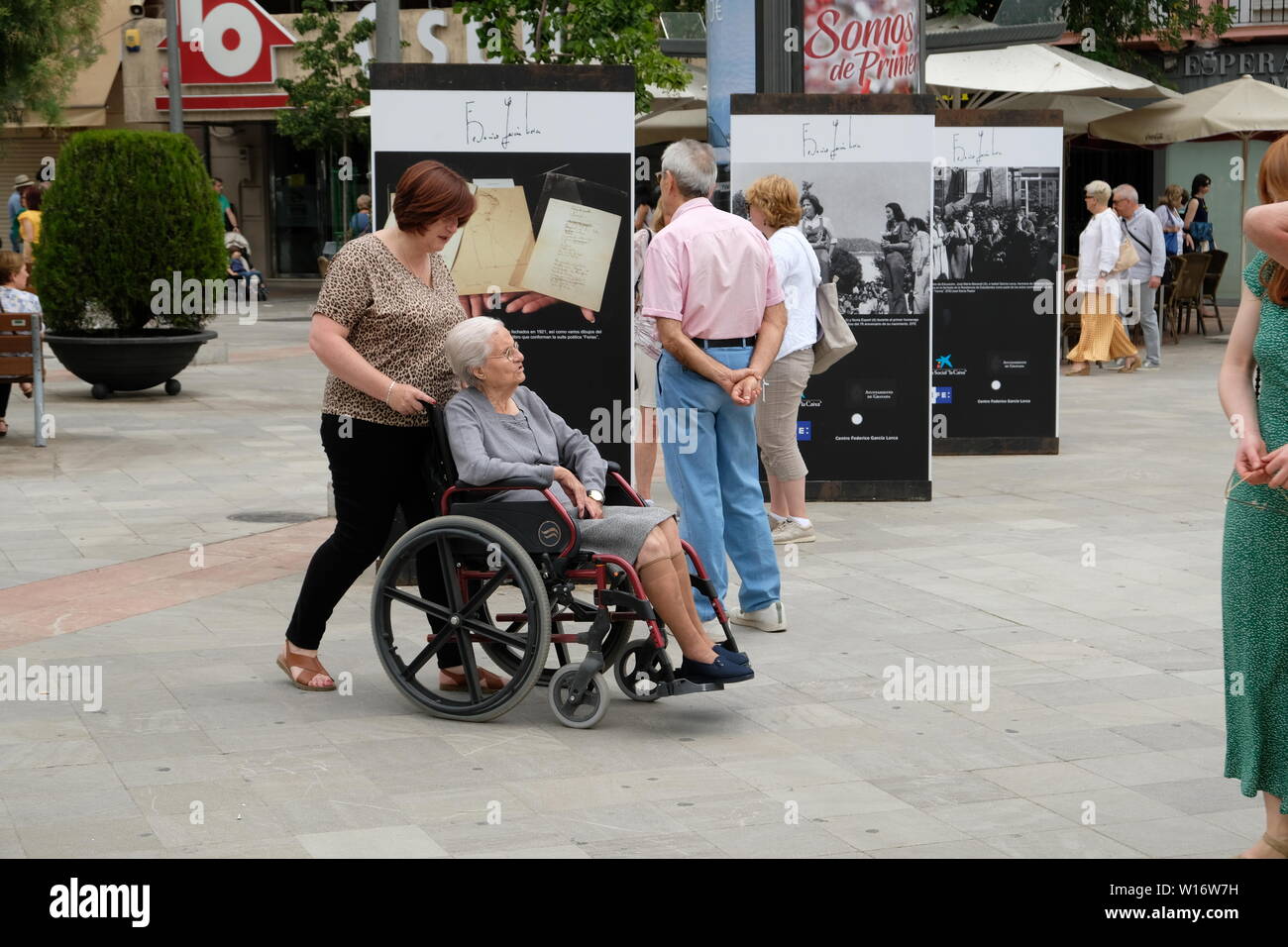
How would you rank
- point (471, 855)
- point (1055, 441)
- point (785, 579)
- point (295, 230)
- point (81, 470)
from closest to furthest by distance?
1. point (471, 855)
2. point (785, 579)
3. point (81, 470)
4. point (1055, 441)
5. point (295, 230)

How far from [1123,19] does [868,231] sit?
16.2m

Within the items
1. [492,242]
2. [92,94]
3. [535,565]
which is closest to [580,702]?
[535,565]

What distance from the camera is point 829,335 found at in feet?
28.0

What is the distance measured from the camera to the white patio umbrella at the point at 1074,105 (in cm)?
1834

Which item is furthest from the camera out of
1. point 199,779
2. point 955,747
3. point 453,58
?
point 453,58

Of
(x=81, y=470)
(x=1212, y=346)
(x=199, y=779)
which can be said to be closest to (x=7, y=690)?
(x=199, y=779)

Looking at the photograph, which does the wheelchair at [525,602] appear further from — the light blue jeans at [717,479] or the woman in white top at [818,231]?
the woman in white top at [818,231]

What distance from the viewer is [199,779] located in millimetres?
4844

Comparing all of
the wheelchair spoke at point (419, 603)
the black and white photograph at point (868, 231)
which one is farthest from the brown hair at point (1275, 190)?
the black and white photograph at point (868, 231)

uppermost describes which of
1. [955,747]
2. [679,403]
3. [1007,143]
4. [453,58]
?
[453,58]

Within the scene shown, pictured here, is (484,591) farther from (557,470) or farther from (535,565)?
(557,470)

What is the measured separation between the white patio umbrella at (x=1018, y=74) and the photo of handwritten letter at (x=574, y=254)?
9.45m

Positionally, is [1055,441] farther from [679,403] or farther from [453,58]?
[453,58]
